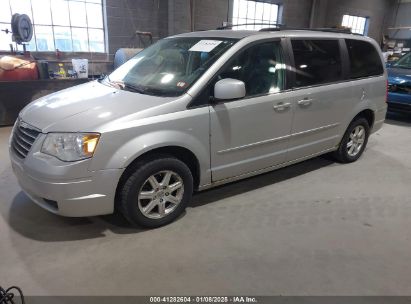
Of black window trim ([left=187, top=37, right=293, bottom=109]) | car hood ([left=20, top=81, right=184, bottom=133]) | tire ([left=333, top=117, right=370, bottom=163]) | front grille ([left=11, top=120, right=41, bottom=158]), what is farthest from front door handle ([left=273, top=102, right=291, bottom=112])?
front grille ([left=11, top=120, right=41, bottom=158])

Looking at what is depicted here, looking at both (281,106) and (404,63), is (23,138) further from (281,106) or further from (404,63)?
(404,63)

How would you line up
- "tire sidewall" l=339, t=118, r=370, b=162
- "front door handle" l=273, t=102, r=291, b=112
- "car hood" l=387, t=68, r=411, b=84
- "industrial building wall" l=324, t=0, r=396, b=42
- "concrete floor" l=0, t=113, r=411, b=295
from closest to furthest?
"concrete floor" l=0, t=113, r=411, b=295 < "front door handle" l=273, t=102, r=291, b=112 < "tire sidewall" l=339, t=118, r=370, b=162 < "car hood" l=387, t=68, r=411, b=84 < "industrial building wall" l=324, t=0, r=396, b=42

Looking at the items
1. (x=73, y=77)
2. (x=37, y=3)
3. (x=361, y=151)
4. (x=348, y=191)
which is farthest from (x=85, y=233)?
(x=37, y=3)

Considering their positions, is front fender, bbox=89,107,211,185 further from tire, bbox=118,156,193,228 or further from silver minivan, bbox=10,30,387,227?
tire, bbox=118,156,193,228

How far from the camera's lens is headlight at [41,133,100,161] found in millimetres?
2215

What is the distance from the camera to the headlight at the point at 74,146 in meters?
2.21

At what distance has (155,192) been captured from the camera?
8.40 ft

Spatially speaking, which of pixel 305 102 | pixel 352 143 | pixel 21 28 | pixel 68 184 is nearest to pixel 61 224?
pixel 68 184

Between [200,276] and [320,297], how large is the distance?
735 mm

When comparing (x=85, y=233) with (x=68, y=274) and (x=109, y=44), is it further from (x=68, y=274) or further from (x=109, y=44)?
(x=109, y=44)

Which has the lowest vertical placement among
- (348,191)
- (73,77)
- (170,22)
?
(348,191)

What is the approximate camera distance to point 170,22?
26.9ft

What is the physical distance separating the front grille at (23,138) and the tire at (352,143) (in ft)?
10.6

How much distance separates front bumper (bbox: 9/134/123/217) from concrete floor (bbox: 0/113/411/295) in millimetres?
306
